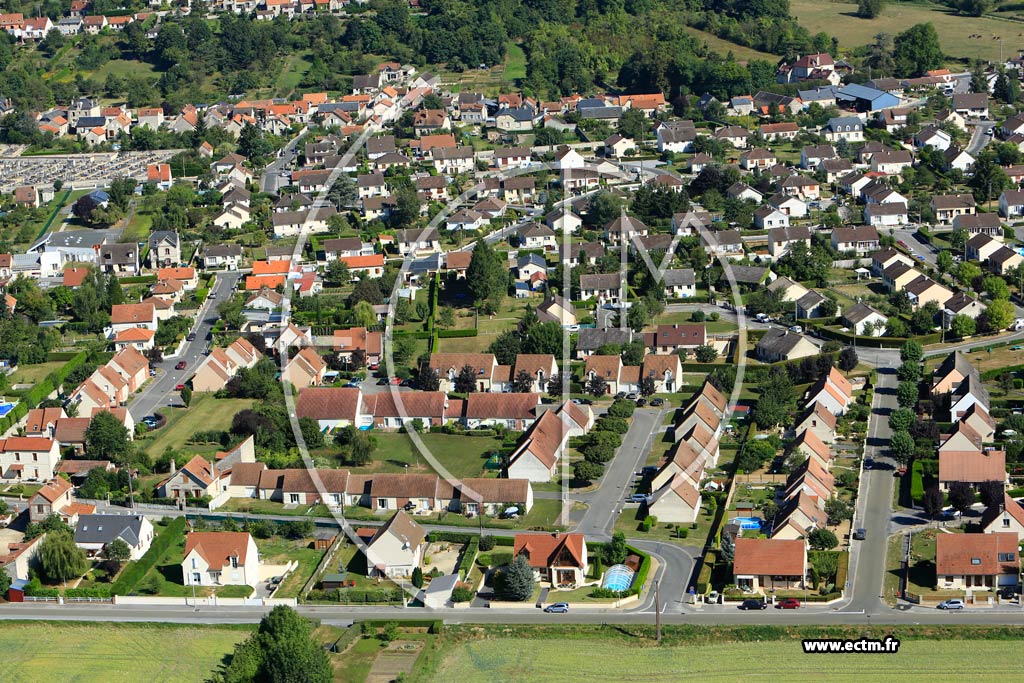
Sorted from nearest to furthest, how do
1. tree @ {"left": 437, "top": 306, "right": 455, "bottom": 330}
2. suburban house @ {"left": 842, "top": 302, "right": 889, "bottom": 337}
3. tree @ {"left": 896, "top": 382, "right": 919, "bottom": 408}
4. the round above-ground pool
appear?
the round above-ground pool
tree @ {"left": 896, "top": 382, "right": 919, "bottom": 408}
suburban house @ {"left": 842, "top": 302, "right": 889, "bottom": 337}
tree @ {"left": 437, "top": 306, "right": 455, "bottom": 330}

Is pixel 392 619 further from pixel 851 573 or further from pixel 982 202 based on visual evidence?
pixel 982 202

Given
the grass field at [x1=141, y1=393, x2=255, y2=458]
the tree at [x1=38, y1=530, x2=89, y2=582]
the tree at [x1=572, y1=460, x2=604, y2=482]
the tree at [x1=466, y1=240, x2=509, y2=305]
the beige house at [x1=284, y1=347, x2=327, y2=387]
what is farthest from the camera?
the tree at [x1=466, y1=240, x2=509, y2=305]

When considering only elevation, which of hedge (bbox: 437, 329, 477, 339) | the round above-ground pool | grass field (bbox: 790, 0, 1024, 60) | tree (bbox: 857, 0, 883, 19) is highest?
tree (bbox: 857, 0, 883, 19)

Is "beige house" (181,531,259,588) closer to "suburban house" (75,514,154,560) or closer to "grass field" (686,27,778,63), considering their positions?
"suburban house" (75,514,154,560)

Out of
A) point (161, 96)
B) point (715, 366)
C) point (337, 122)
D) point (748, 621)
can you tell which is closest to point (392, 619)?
point (748, 621)

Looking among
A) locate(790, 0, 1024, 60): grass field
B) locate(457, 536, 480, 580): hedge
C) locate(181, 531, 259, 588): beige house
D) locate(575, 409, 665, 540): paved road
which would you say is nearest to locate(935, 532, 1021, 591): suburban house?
locate(575, 409, 665, 540): paved road

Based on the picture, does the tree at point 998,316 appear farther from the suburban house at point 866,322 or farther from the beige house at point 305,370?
the beige house at point 305,370
